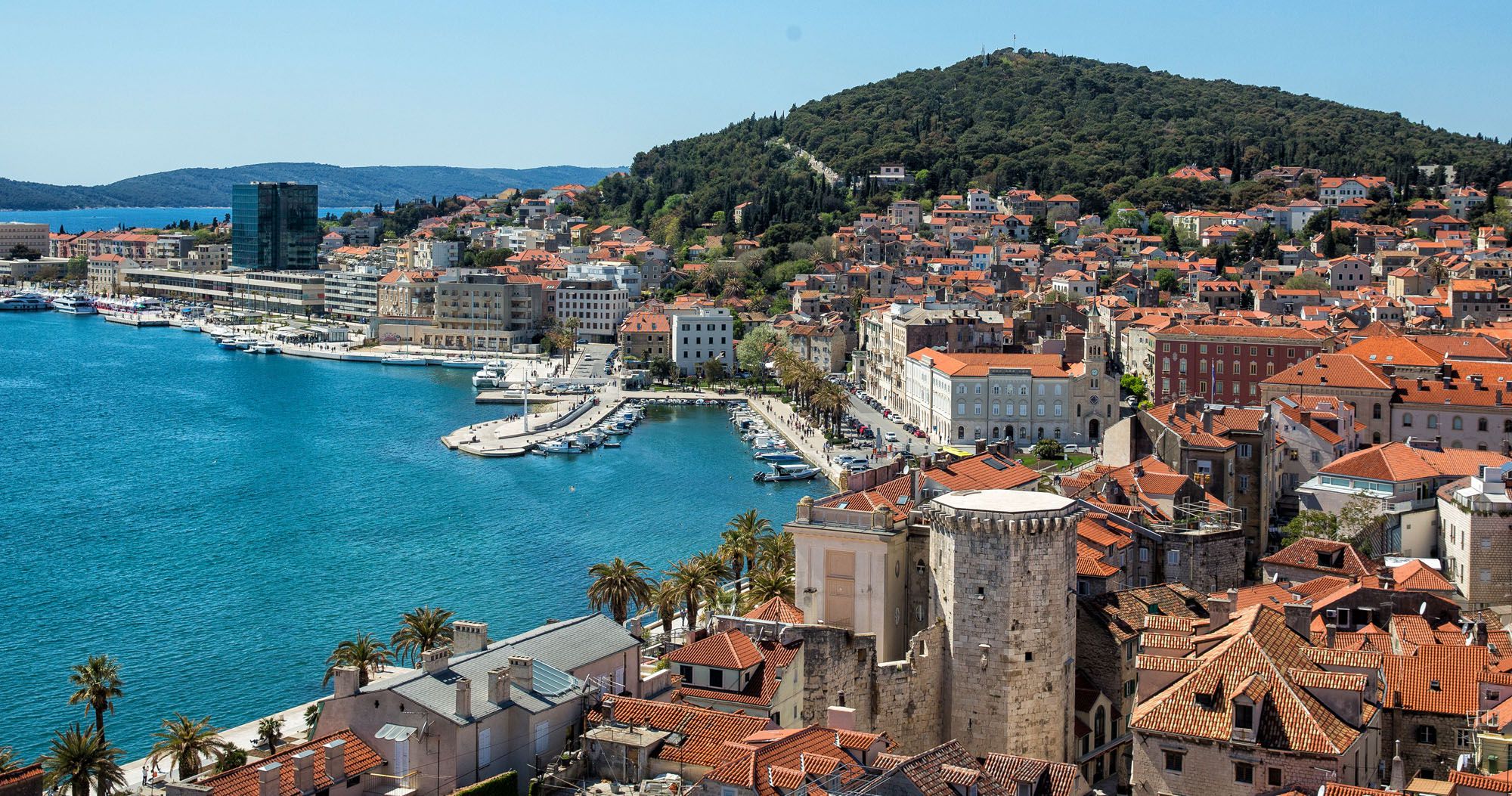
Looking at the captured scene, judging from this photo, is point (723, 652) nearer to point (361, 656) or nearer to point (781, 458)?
point (361, 656)

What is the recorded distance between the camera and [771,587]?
85.5 feet

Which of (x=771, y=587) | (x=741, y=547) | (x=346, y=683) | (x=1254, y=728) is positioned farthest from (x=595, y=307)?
(x=1254, y=728)

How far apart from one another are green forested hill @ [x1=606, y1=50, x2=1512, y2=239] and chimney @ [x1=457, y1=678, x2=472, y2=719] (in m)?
96.9

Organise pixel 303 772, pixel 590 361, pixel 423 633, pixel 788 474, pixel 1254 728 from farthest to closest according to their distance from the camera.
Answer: pixel 590 361
pixel 788 474
pixel 423 633
pixel 1254 728
pixel 303 772

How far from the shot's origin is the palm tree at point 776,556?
2864cm

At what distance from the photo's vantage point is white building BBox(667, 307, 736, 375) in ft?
275

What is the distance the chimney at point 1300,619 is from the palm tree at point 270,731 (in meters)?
13.2

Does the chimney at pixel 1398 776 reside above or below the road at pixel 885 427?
above

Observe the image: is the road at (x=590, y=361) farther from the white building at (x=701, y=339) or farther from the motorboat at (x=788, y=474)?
the motorboat at (x=788, y=474)

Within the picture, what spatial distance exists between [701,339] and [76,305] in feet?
229

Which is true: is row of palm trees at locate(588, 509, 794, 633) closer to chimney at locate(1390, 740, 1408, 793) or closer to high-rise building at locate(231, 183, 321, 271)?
chimney at locate(1390, 740, 1408, 793)

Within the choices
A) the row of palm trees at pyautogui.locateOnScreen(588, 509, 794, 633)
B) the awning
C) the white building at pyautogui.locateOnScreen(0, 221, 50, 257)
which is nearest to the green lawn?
the row of palm trees at pyautogui.locateOnScreen(588, 509, 794, 633)

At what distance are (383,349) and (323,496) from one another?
50824mm

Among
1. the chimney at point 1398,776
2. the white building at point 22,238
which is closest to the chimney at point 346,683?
the chimney at point 1398,776
